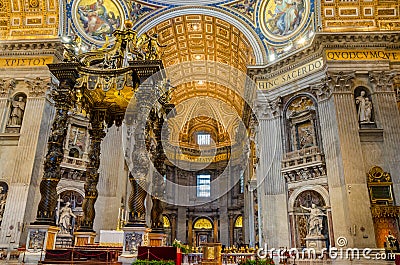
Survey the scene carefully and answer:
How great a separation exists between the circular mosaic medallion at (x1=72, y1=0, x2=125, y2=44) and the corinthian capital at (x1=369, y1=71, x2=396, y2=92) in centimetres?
1050

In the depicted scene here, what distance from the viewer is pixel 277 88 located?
1352 cm

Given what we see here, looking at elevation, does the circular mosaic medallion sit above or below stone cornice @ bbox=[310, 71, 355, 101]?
above

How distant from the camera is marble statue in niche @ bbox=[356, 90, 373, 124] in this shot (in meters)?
10.9

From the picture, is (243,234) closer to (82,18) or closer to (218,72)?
(218,72)

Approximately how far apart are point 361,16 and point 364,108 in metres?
3.94

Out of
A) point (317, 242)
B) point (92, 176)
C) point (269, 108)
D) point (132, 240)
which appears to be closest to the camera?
point (132, 240)

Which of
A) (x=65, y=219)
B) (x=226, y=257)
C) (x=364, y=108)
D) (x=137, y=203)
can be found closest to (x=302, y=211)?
(x=226, y=257)

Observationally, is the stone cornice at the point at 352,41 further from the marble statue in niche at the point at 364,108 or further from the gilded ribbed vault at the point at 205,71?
the gilded ribbed vault at the point at 205,71

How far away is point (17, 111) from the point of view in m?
11.3

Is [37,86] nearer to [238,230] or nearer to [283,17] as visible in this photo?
[283,17]

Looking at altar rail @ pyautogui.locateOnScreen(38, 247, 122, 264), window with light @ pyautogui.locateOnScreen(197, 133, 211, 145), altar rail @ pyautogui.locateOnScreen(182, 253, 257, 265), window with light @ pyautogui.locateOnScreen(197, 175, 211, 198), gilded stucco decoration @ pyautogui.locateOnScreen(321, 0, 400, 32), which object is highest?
gilded stucco decoration @ pyautogui.locateOnScreen(321, 0, 400, 32)

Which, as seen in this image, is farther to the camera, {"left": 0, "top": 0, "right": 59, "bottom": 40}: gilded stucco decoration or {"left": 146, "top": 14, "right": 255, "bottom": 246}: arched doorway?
{"left": 146, "top": 14, "right": 255, "bottom": 246}: arched doorway

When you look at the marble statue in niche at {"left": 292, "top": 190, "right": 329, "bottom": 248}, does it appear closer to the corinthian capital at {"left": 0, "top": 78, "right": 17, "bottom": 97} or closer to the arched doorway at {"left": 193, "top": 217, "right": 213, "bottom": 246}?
the corinthian capital at {"left": 0, "top": 78, "right": 17, "bottom": 97}

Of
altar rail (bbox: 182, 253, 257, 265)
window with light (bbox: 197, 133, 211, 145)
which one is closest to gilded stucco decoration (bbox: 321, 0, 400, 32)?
altar rail (bbox: 182, 253, 257, 265)
